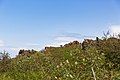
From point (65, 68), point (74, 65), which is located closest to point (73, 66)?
point (74, 65)

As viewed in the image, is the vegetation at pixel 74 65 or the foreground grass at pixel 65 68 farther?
the vegetation at pixel 74 65

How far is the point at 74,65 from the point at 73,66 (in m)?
0.15

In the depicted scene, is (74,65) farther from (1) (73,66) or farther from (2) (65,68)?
(2) (65,68)

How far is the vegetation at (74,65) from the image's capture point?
14609mm

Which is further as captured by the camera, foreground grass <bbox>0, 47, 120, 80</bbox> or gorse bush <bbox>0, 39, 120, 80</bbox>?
gorse bush <bbox>0, 39, 120, 80</bbox>

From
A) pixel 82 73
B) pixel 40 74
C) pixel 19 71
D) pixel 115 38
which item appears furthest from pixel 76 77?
pixel 115 38

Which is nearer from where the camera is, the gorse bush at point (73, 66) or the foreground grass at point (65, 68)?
the foreground grass at point (65, 68)

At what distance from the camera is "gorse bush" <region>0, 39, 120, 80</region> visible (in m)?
14.6

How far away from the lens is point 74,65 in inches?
639

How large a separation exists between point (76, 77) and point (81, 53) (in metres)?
4.33

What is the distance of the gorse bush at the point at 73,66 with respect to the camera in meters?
14.6

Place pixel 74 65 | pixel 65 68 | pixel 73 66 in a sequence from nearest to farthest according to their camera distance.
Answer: pixel 65 68
pixel 73 66
pixel 74 65

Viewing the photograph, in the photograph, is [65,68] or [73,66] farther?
[73,66]

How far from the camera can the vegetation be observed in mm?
14609
